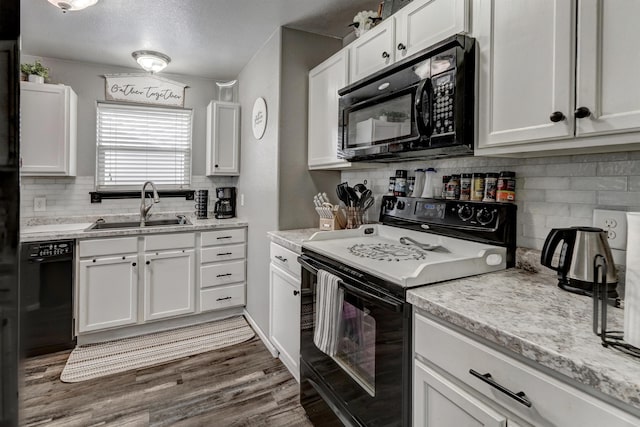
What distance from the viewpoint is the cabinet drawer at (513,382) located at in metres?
0.71

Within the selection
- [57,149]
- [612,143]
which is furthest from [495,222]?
[57,149]

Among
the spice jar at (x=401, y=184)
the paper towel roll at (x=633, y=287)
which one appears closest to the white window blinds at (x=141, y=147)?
the spice jar at (x=401, y=184)

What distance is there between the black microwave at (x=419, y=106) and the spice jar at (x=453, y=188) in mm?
172

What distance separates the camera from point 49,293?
256 cm

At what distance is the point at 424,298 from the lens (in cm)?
110

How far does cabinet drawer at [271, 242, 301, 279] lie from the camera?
211cm

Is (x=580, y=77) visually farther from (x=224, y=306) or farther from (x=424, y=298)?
(x=224, y=306)

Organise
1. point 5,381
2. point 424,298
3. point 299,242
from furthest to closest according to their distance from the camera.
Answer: point 299,242, point 424,298, point 5,381

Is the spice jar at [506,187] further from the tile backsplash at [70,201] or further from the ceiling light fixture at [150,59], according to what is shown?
the tile backsplash at [70,201]

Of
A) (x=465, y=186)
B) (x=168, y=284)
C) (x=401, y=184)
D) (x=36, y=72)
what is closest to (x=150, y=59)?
(x=36, y=72)

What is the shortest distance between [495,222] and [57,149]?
334cm

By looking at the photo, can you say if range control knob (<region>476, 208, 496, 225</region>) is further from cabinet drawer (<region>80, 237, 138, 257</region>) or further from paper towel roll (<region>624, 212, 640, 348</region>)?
cabinet drawer (<region>80, 237, 138, 257</region>)

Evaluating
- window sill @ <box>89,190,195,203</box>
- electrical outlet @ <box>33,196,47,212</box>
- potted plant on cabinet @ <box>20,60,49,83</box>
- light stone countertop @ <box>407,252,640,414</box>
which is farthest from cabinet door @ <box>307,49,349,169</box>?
electrical outlet @ <box>33,196,47,212</box>

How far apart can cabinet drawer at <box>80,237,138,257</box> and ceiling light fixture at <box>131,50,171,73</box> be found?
4.97 feet
